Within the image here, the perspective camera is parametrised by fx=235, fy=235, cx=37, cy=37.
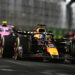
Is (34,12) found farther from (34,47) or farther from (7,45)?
(34,47)

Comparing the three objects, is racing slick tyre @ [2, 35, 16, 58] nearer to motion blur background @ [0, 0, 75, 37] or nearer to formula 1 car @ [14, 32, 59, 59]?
formula 1 car @ [14, 32, 59, 59]

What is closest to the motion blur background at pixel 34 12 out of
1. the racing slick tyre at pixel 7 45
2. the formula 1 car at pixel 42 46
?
the racing slick tyre at pixel 7 45

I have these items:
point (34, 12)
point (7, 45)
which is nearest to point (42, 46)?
point (7, 45)

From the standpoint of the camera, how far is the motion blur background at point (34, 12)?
143ft

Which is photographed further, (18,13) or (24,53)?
(18,13)

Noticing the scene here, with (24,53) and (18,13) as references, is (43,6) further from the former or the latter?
(24,53)

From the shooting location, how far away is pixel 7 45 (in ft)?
33.4

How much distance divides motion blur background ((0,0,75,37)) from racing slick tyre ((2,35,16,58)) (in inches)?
1148

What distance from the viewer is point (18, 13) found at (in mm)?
44812

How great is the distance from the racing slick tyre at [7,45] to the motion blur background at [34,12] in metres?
29.2

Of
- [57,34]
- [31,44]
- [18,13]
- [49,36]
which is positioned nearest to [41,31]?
[49,36]

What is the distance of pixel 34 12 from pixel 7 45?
1506 inches

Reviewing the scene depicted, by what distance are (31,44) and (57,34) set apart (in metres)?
19.7

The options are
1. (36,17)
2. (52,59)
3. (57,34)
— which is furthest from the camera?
(36,17)
